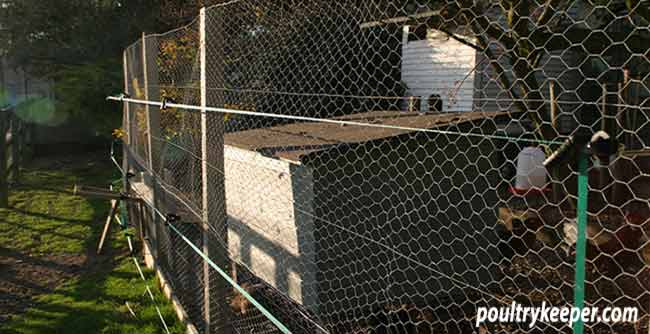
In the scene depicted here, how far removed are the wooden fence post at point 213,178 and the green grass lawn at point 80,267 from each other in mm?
939

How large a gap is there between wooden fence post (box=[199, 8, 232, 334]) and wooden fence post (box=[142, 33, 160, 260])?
1436 millimetres

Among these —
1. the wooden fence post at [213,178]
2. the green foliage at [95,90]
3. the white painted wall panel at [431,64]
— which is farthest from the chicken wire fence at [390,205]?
the green foliage at [95,90]

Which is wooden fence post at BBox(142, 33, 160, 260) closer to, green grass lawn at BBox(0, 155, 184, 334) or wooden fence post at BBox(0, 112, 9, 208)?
green grass lawn at BBox(0, 155, 184, 334)

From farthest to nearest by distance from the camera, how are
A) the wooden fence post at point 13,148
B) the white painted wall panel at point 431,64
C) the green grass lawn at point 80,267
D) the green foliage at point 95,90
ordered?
the green foliage at point 95,90
the wooden fence post at point 13,148
the white painted wall panel at point 431,64
the green grass lawn at point 80,267

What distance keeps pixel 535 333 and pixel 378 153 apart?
1.44 meters

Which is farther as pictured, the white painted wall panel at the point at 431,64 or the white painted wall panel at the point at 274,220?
the white painted wall panel at the point at 431,64

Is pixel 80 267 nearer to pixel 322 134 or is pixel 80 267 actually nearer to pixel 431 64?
pixel 322 134

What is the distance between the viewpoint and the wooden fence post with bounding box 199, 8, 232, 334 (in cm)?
307

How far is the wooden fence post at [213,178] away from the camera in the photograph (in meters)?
3.07

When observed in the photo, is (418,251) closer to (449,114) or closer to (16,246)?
(449,114)

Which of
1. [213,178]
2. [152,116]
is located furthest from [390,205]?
[152,116]

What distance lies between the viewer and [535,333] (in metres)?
3.23

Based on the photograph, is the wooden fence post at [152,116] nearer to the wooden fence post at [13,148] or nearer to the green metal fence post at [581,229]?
the green metal fence post at [581,229]

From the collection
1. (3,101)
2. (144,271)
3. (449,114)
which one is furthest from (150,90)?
(3,101)
